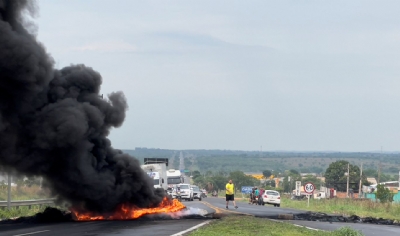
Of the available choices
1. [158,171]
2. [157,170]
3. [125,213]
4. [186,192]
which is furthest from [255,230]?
[186,192]

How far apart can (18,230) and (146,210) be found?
8.84 meters

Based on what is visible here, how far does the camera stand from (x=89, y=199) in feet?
86.3

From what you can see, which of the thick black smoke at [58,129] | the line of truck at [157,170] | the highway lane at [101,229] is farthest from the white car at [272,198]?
the highway lane at [101,229]

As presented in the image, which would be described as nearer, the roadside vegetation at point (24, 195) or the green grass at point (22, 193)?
the roadside vegetation at point (24, 195)

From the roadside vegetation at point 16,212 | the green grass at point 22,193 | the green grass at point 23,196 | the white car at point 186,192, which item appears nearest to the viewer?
the roadside vegetation at point 16,212

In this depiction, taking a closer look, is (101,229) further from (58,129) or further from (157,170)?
(157,170)

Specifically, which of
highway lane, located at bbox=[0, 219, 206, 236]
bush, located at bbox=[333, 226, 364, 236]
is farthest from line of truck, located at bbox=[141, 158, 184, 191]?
bush, located at bbox=[333, 226, 364, 236]

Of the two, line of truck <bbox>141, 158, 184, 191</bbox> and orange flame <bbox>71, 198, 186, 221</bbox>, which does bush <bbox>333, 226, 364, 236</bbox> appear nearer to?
orange flame <bbox>71, 198, 186, 221</bbox>

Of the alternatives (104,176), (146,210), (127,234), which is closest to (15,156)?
(104,176)

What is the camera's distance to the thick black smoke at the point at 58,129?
24281 mm

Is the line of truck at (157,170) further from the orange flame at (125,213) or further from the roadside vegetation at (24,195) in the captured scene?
the orange flame at (125,213)

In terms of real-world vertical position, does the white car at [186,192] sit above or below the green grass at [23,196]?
below

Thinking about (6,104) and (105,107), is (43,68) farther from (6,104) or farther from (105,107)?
(105,107)

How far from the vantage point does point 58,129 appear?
2538cm
